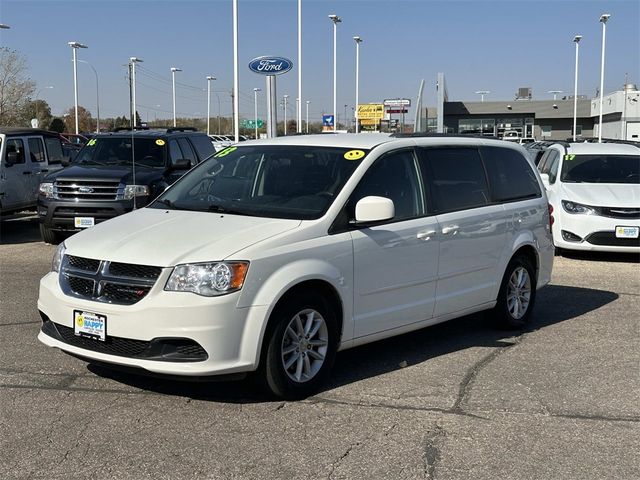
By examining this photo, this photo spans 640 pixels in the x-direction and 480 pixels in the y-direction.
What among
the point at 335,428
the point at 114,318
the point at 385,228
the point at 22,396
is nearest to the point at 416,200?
the point at 385,228

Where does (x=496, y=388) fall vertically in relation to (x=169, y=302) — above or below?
below

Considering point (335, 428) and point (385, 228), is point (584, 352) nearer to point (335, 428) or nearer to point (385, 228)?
point (385, 228)

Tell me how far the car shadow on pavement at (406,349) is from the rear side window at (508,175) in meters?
1.20

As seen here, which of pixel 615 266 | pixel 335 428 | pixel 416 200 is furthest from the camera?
pixel 615 266

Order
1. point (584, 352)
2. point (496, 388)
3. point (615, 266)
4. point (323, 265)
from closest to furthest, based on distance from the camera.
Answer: point (323, 265)
point (496, 388)
point (584, 352)
point (615, 266)

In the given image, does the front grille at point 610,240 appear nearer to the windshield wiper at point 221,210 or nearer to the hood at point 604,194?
the hood at point 604,194

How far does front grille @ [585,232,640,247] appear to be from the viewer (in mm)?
11016

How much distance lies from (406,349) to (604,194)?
6561 mm

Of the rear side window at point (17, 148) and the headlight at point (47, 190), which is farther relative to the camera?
the rear side window at point (17, 148)

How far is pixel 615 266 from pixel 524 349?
5.40m

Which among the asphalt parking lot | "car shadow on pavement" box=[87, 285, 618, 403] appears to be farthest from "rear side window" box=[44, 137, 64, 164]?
"car shadow on pavement" box=[87, 285, 618, 403]

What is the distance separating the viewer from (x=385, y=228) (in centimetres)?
545

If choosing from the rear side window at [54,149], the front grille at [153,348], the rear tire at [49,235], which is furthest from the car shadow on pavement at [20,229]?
the front grille at [153,348]

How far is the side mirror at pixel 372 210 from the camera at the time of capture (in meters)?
5.13
